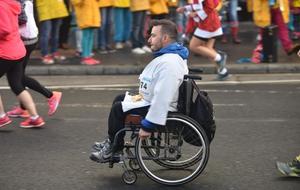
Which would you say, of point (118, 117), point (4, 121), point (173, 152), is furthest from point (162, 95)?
point (4, 121)

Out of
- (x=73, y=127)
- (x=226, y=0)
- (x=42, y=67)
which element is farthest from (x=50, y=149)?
(x=226, y=0)

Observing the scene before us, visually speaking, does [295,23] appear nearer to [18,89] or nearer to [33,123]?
[33,123]

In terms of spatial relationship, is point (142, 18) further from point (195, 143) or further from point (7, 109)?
point (195, 143)

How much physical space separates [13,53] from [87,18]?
439 centimetres

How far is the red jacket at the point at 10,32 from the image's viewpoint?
22.2 feet

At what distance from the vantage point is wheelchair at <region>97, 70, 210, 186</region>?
5.35 metres

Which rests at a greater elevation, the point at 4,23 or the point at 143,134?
the point at 4,23

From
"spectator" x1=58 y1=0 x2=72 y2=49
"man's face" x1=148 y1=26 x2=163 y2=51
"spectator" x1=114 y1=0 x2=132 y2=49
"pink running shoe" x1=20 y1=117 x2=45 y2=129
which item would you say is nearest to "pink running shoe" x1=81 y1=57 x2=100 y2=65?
"spectator" x1=114 y1=0 x2=132 y2=49

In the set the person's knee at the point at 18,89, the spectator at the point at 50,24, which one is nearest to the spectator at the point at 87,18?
the spectator at the point at 50,24

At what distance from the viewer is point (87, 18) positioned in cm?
1127

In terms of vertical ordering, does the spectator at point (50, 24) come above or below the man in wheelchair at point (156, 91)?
below

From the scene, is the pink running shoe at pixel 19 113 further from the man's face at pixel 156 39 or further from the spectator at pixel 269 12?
the spectator at pixel 269 12

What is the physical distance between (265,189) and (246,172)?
45 cm

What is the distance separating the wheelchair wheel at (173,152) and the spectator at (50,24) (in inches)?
236
